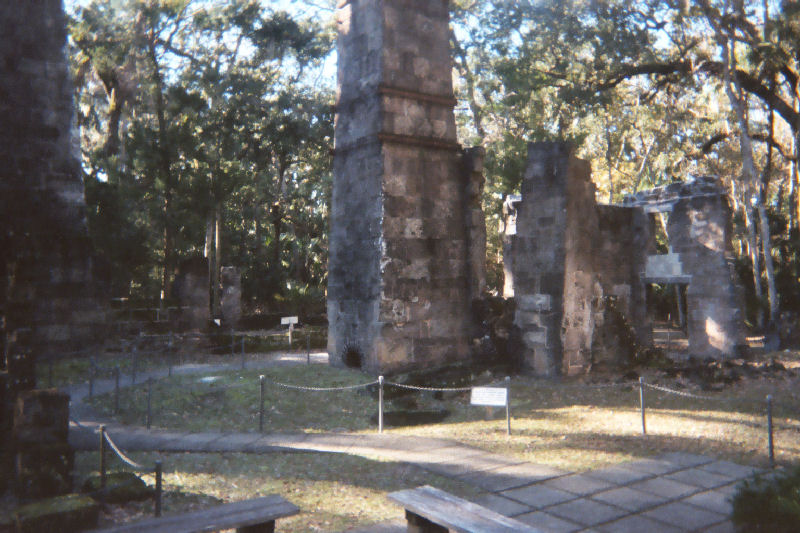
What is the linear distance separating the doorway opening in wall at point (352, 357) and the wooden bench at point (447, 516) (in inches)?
297

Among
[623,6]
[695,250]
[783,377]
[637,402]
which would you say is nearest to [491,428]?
[637,402]

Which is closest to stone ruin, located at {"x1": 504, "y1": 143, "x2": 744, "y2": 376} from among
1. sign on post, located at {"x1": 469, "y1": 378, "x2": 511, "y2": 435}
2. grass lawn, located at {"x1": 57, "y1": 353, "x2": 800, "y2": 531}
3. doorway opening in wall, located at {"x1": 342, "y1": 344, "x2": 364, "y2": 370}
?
grass lawn, located at {"x1": 57, "y1": 353, "x2": 800, "y2": 531}

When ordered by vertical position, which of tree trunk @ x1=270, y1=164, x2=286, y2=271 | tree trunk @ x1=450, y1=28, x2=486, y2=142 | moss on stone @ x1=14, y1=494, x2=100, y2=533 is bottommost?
moss on stone @ x1=14, y1=494, x2=100, y2=533

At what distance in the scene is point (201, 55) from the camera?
27.7 m

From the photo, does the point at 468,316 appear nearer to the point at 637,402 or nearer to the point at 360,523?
the point at 637,402

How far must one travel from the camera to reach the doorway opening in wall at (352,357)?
1193 centimetres

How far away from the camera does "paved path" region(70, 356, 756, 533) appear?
496 cm

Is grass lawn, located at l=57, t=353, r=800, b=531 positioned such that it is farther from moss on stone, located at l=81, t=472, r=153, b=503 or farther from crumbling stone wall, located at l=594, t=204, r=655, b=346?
crumbling stone wall, located at l=594, t=204, r=655, b=346

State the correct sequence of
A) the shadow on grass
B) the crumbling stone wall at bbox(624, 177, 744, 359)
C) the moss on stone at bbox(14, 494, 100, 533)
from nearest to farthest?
the moss on stone at bbox(14, 494, 100, 533), the shadow on grass, the crumbling stone wall at bbox(624, 177, 744, 359)

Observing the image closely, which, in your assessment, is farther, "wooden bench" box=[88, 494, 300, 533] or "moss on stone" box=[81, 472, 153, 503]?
"moss on stone" box=[81, 472, 153, 503]

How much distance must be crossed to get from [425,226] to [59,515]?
8441mm

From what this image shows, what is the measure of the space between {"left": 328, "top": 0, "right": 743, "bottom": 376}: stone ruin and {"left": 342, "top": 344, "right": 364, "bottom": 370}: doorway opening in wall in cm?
4

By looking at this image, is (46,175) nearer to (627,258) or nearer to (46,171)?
(46,171)

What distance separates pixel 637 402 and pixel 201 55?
999 inches
